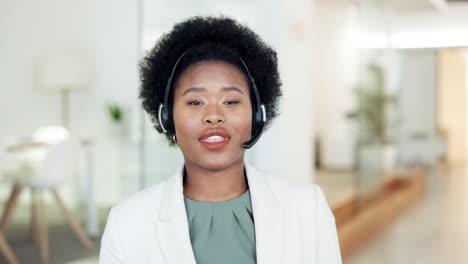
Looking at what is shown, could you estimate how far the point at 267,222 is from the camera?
1209mm

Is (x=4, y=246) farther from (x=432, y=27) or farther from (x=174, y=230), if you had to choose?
(x=432, y=27)

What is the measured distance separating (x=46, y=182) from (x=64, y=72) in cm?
61

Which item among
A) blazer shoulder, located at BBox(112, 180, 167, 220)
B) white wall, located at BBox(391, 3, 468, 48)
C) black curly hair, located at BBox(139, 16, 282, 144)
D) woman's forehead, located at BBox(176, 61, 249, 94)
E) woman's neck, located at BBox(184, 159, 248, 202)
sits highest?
white wall, located at BBox(391, 3, 468, 48)

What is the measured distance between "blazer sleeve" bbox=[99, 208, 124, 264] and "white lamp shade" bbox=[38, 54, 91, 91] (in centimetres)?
218

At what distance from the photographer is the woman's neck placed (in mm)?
1258

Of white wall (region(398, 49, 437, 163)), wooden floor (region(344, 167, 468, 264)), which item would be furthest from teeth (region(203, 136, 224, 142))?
white wall (region(398, 49, 437, 163))

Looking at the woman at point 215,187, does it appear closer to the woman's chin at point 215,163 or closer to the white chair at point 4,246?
the woman's chin at point 215,163

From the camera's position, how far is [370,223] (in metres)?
5.99

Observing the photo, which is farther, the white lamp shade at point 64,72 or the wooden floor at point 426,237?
the wooden floor at point 426,237

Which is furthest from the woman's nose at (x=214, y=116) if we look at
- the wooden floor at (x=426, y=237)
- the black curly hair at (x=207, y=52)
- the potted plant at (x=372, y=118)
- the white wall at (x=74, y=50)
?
the potted plant at (x=372, y=118)

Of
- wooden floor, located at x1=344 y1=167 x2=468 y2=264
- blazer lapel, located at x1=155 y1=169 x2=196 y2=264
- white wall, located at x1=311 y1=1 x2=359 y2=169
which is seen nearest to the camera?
blazer lapel, located at x1=155 y1=169 x2=196 y2=264

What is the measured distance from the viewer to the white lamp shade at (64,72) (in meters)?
3.20

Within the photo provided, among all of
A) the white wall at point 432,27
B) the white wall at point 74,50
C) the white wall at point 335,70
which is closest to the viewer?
the white wall at point 74,50

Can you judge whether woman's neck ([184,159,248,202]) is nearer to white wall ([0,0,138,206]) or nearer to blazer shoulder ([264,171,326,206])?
blazer shoulder ([264,171,326,206])
